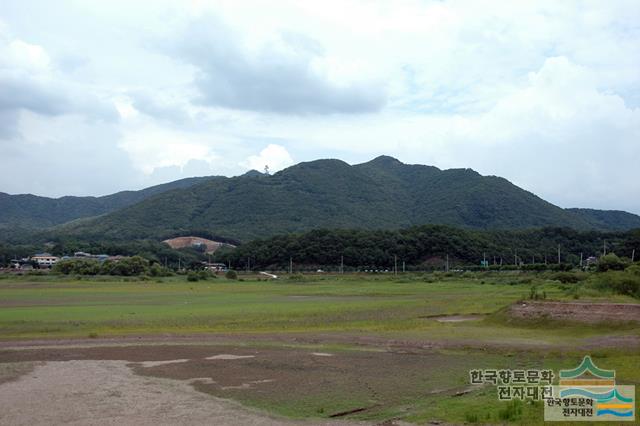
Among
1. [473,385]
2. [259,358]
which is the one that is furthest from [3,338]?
[473,385]

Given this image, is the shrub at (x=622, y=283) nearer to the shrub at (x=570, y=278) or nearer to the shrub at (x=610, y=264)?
the shrub at (x=570, y=278)

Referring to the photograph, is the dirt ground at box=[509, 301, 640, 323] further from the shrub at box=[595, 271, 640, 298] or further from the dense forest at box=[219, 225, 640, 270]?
the dense forest at box=[219, 225, 640, 270]

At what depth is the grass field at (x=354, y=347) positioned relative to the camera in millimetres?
16781

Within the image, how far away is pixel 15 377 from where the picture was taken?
20734 millimetres

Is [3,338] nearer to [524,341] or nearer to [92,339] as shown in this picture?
[92,339]

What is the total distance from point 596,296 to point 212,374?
93.5 feet

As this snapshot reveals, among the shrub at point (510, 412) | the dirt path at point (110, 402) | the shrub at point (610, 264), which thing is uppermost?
the shrub at point (610, 264)

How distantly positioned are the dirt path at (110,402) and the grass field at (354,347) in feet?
3.11

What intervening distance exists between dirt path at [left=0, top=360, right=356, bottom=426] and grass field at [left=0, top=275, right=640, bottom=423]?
0.95 metres

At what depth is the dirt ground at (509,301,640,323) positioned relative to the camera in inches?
1240

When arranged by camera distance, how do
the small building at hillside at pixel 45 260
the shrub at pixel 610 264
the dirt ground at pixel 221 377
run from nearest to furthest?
the dirt ground at pixel 221 377 → the shrub at pixel 610 264 → the small building at hillside at pixel 45 260

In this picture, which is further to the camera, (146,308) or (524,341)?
(146,308)

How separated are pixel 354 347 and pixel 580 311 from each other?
540 inches

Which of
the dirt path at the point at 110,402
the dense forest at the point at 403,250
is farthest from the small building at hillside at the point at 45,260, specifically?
the dirt path at the point at 110,402
